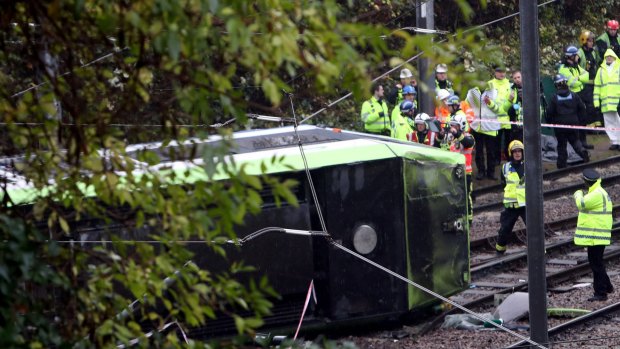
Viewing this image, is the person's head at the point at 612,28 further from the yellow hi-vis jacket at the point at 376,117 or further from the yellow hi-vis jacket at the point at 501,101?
the yellow hi-vis jacket at the point at 376,117

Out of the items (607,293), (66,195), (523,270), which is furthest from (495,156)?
(66,195)

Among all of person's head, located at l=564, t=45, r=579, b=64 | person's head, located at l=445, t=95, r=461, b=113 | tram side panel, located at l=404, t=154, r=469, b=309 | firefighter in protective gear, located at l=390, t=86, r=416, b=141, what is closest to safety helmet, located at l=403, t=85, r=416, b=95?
firefighter in protective gear, located at l=390, t=86, r=416, b=141

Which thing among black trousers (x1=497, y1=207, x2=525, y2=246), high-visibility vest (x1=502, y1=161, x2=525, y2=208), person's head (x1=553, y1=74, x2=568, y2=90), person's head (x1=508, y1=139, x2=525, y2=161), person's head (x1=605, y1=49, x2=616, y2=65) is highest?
person's head (x1=605, y1=49, x2=616, y2=65)

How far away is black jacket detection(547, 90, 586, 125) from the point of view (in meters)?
22.2

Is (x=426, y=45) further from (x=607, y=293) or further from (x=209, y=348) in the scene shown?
(x=607, y=293)

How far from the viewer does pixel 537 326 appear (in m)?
10.4

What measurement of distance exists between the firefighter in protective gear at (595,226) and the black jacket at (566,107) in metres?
8.26

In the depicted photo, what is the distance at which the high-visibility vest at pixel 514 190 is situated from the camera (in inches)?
651

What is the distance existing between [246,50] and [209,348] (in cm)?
123

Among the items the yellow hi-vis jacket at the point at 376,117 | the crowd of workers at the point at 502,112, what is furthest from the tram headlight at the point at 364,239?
Answer: the yellow hi-vis jacket at the point at 376,117

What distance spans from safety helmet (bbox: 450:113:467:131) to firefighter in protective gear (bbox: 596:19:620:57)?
5722 mm

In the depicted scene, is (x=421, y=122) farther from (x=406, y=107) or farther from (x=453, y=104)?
(x=453, y=104)

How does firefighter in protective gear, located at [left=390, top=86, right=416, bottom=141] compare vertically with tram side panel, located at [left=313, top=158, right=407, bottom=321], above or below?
above

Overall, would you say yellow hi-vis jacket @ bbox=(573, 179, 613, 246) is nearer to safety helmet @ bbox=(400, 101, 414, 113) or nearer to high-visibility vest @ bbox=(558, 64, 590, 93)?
safety helmet @ bbox=(400, 101, 414, 113)
